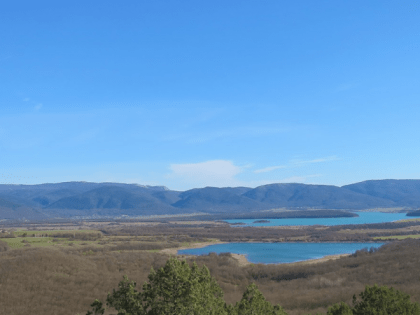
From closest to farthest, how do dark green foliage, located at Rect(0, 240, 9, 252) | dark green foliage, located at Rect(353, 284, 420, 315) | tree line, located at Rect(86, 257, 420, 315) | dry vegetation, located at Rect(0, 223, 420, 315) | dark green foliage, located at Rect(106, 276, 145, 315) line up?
tree line, located at Rect(86, 257, 420, 315)
dark green foliage, located at Rect(106, 276, 145, 315)
dark green foliage, located at Rect(353, 284, 420, 315)
dry vegetation, located at Rect(0, 223, 420, 315)
dark green foliage, located at Rect(0, 240, 9, 252)

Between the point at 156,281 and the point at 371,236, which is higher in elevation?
the point at 156,281

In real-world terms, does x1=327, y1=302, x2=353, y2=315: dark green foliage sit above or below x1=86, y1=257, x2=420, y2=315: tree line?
below

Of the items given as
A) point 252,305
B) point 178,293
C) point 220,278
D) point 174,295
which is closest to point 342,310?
point 252,305

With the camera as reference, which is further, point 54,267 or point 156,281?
point 54,267

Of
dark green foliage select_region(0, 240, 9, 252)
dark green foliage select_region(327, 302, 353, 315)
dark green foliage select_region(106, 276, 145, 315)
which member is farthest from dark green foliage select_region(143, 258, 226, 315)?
dark green foliage select_region(0, 240, 9, 252)

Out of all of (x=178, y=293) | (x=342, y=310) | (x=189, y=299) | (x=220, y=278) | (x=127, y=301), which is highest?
(x=178, y=293)

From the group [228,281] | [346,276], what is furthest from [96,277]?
[346,276]

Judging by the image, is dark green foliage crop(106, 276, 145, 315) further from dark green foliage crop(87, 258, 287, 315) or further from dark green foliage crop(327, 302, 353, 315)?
dark green foliage crop(327, 302, 353, 315)

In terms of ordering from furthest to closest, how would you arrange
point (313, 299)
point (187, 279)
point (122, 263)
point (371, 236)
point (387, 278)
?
point (371, 236) < point (122, 263) < point (387, 278) < point (313, 299) < point (187, 279)

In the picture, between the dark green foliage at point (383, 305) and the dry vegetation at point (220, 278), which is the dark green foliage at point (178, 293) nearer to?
the dark green foliage at point (383, 305)

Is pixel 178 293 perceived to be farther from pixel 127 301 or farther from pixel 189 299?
pixel 127 301

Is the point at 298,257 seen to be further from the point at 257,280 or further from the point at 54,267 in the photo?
the point at 54,267
